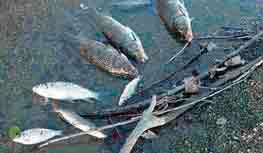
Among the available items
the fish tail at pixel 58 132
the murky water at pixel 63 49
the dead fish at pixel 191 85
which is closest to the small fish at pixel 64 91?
the murky water at pixel 63 49

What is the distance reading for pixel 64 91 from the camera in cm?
502

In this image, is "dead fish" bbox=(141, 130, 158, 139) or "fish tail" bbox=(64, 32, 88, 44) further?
"fish tail" bbox=(64, 32, 88, 44)

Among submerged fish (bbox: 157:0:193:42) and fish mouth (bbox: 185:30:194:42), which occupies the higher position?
submerged fish (bbox: 157:0:193:42)

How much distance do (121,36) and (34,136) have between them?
1678mm

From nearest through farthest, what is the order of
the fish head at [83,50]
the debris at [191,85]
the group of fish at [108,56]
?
1. the group of fish at [108,56]
2. the debris at [191,85]
3. the fish head at [83,50]

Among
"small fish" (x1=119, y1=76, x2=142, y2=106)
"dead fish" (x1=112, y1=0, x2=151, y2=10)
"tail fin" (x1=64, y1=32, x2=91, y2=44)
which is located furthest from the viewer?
"dead fish" (x1=112, y1=0, x2=151, y2=10)

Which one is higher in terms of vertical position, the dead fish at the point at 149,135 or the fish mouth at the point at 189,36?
the fish mouth at the point at 189,36

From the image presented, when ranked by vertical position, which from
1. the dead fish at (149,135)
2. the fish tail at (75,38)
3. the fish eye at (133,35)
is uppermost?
the fish eye at (133,35)

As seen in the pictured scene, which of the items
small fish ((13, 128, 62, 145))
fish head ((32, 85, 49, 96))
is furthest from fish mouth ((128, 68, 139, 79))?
small fish ((13, 128, 62, 145))

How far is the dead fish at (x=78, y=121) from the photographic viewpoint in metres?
4.67

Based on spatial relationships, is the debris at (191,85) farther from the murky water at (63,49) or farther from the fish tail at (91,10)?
the fish tail at (91,10)

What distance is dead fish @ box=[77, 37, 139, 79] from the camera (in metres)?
5.22

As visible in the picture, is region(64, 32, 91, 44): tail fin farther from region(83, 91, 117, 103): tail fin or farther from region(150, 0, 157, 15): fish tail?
region(150, 0, 157, 15): fish tail

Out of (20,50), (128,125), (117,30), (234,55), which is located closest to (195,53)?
(234,55)
